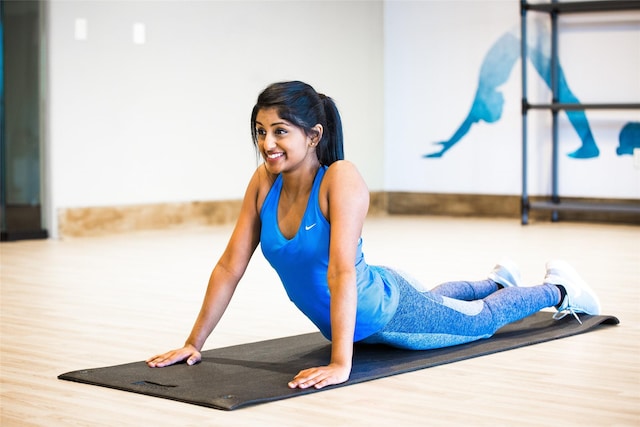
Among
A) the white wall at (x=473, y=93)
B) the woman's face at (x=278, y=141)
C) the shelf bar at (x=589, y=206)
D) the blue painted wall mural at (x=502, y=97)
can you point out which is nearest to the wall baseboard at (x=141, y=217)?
the white wall at (x=473, y=93)

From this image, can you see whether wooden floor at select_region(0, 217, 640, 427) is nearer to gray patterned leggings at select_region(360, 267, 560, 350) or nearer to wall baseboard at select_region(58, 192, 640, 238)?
gray patterned leggings at select_region(360, 267, 560, 350)

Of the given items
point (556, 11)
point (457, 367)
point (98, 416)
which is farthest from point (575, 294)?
point (556, 11)

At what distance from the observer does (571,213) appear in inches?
281

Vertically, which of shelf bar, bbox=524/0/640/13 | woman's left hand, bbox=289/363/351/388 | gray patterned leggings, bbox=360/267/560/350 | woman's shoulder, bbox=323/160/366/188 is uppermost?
shelf bar, bbox=524/0/640/13

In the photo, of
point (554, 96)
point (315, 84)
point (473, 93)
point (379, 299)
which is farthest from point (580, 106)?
point (379, 299)

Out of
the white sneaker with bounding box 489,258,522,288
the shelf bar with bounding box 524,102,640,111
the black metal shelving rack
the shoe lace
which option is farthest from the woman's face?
the shelf bar with bounding box 524,102,640,111

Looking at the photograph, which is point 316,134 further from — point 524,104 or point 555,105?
point 524,104

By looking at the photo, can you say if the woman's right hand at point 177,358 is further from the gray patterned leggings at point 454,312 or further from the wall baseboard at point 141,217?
the wall baseboard at point 141,217

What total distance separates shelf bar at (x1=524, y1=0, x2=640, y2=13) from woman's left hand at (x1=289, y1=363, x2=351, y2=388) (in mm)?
5103

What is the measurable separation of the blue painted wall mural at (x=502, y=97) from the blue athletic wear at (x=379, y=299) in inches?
171

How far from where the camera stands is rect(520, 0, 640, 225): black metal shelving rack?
6.61 metres

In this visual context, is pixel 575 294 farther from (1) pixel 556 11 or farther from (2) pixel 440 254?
(1) pixel 556 11

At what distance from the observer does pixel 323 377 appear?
2.16m

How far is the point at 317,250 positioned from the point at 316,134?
252 mm
